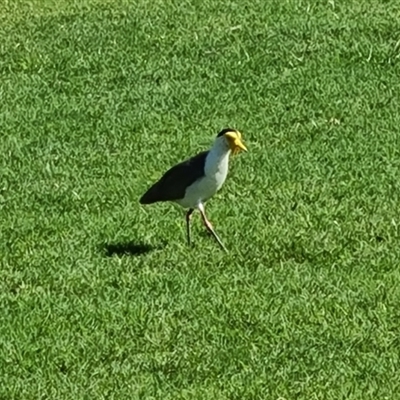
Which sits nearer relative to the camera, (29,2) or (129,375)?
(129,375)

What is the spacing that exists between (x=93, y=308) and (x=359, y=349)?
4.84ft

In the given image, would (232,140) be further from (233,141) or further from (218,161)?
(218,161)

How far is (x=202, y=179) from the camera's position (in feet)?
27.7

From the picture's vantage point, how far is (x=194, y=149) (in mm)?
10406

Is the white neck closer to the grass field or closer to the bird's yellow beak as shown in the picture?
the bird's yellow beak

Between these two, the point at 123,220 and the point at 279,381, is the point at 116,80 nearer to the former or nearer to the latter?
the point at 123,220

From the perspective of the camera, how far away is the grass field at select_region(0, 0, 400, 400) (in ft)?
22.3

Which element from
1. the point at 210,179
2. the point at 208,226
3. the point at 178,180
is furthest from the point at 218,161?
the point at 208,226

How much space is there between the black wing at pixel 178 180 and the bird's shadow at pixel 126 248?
0.30 metres

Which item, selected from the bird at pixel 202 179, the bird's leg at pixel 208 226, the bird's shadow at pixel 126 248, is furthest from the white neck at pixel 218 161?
the bird's shadow at pixel 126 248

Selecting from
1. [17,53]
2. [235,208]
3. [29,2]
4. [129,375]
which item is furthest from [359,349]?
[29,2]

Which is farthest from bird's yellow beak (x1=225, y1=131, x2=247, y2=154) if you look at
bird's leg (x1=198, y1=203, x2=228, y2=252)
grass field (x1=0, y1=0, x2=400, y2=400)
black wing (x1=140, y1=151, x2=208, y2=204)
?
grass field (x1=0, y1=0, x2=400, y2=400)

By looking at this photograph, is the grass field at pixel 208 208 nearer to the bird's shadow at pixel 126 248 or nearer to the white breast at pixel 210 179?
the bird's shadow at pixel 126 248

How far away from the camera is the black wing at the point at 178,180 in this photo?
8461 millimetres
